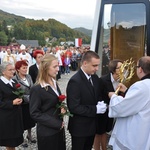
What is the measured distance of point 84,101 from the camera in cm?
307

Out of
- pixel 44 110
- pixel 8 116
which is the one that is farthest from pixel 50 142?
pixel 8 116

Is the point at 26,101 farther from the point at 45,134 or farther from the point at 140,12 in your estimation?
the point at 140,12

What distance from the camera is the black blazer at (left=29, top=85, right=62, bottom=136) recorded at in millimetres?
2867

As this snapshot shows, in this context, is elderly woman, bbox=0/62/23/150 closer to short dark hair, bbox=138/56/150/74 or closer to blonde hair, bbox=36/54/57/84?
blonde hair, bbox=36/54/57/84

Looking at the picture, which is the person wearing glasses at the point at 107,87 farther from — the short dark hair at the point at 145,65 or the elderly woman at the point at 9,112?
the elderly woman at the point at 9,112

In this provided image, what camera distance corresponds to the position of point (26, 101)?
4.33m

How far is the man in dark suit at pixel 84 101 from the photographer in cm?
299

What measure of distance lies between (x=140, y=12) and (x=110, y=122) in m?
1.72

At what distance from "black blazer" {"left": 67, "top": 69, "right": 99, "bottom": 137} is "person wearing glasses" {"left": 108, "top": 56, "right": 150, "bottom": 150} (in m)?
0.28

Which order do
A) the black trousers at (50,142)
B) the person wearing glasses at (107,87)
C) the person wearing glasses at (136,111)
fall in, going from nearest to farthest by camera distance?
the person wearing glasses at (136,111)
the black trousers at (50,142)
the person wearing glasses at (107,87)

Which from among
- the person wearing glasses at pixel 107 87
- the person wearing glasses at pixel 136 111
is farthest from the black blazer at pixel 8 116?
the person wearing glasses at pixel 136 111

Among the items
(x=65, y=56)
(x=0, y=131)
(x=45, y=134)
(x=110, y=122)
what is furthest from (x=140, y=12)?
(x=65, y=56)

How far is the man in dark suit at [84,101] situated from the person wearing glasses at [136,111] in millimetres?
278

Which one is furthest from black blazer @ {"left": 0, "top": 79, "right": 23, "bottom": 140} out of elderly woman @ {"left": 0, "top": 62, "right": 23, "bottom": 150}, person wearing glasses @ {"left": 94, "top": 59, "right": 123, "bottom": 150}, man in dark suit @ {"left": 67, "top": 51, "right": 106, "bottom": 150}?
person wearing glasses @ {"left": 94, "top": 59, "right": 123, "bottom": 150}
